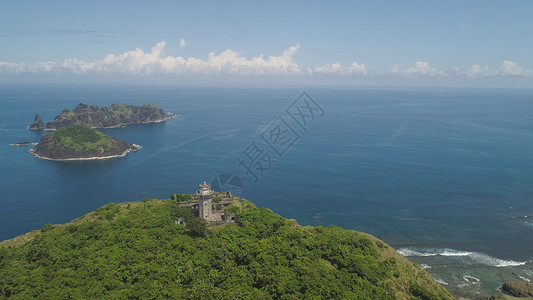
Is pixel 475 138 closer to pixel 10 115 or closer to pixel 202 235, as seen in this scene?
pixel 202 235

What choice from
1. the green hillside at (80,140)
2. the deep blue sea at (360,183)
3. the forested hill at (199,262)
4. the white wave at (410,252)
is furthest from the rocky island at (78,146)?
the white wave at (410,252)

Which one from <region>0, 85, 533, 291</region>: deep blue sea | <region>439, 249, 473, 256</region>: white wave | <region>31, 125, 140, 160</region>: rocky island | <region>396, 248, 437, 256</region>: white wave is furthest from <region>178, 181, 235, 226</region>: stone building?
<region>31, 125, 140, 160</region>: rocky island

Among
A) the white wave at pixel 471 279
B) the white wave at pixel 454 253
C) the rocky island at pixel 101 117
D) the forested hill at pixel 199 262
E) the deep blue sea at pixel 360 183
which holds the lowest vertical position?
the white wave at pixel 471 279

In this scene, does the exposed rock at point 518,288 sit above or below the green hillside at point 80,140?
below

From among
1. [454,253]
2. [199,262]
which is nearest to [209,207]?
[199,262]

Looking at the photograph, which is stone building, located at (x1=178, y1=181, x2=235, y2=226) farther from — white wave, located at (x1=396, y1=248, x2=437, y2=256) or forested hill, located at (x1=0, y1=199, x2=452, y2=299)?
white wave, located at (x1=396, y1=248, x2=437, y2=256)

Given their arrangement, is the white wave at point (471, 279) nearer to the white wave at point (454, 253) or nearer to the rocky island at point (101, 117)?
the white wave at point (454, 253)
